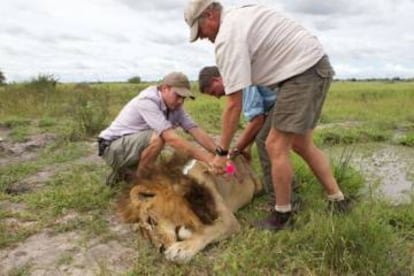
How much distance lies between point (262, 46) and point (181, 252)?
1.39 metres

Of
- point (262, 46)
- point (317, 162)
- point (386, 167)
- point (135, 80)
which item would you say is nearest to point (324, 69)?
point (262, 46)

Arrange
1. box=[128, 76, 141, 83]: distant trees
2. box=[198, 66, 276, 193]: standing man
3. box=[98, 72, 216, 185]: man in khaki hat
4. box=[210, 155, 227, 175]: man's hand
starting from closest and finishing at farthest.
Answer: box=[210, 155, 227, 175]: man's hand → box=[198, 66, 276, 193]: standing man → box=[98, 72, 216, 185]: man in khaki hat → box=[128, 76, 141, 83]: distant trees

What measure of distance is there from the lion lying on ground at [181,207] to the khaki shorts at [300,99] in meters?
0.67

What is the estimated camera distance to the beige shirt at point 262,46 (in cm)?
301

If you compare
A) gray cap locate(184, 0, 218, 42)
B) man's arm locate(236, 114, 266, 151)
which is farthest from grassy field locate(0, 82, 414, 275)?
gray cap locate(184, 0, 218, 42)

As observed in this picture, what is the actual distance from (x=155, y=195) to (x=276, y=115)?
989 mm

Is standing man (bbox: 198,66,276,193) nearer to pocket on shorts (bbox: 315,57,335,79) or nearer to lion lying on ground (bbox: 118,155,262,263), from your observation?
lion lying on ground (bbox: 118,155,262,263)

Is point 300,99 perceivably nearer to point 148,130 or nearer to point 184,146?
point 184,146

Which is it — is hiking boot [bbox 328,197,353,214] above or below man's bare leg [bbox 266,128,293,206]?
below

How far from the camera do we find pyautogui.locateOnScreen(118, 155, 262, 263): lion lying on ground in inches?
123

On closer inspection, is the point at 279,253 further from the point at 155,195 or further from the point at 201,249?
the point at 155,195

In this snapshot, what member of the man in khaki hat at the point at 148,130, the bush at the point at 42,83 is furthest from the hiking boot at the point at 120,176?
the bush at the point at 42,83

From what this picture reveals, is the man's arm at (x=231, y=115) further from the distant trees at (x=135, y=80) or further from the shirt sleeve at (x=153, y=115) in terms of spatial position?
the distant trees at (x=135, y=80)

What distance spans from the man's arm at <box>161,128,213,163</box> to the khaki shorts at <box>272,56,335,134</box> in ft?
2.11
